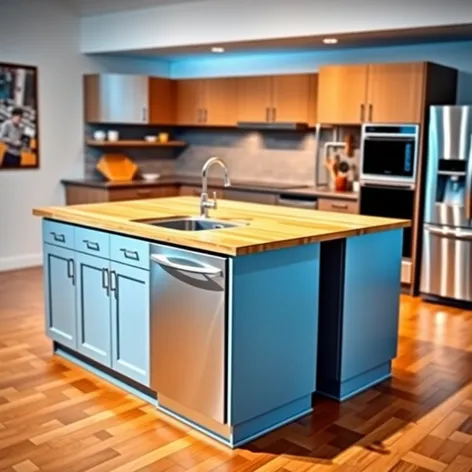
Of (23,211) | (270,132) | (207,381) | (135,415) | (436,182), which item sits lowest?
(135,415)

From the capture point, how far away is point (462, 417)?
3.21 meters

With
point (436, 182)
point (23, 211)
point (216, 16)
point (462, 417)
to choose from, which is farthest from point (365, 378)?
point (23, 211)

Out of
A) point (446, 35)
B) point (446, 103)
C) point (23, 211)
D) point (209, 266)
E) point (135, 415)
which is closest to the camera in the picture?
point (209, 266)

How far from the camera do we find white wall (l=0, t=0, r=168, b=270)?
20.6 feet

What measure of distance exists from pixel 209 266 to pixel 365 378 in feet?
4.20

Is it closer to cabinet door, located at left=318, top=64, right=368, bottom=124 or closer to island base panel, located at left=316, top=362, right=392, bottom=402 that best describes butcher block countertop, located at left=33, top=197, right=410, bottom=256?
island base panel, located at left=316, top=362, right=392, bottom=402

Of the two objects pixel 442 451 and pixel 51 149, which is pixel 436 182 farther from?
pixel 51 149

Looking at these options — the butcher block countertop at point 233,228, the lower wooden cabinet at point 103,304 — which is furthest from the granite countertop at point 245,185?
the lower wooden cabinet at point 103,304

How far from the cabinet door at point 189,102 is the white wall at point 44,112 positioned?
0.94m

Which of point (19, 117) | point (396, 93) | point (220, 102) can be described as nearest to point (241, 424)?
point (396, 93)

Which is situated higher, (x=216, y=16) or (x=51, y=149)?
(x=216, y=16)

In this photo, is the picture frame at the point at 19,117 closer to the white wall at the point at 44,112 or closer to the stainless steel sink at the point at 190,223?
the white wall at the point at 44,112

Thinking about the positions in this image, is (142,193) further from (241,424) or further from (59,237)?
(241,424)

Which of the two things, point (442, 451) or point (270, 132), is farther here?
point (270, 132)
